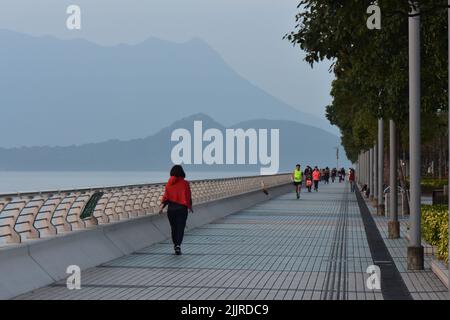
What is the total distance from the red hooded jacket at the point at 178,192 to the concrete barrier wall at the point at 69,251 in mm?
1275

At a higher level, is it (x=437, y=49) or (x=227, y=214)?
(x=437, y=49)

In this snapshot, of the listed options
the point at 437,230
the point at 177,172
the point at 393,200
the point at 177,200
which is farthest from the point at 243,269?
the point at 393,200

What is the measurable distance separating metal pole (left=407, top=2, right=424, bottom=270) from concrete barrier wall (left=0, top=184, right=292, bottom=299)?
5566 millimetres

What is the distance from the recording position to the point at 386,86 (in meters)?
19.0

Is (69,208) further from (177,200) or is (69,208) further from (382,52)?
(382,52)

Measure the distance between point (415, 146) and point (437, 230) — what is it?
7.81 ft

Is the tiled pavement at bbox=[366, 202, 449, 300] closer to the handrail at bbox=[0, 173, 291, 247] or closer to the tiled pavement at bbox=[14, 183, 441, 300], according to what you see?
the tiled pavement at bbox=[14, 183, 441, 300]

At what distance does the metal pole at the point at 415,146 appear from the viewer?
14.5 metres

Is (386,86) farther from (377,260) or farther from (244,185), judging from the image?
(244,185)

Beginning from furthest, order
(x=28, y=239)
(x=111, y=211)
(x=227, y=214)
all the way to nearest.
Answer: (x=227, y=214) → (x=111, y=211) → (x=28, y=239)

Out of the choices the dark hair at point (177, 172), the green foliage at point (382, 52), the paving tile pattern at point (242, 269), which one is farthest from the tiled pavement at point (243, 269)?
the green foliage at point (382, 52)

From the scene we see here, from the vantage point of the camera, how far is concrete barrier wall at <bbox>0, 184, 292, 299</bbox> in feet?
39.1
